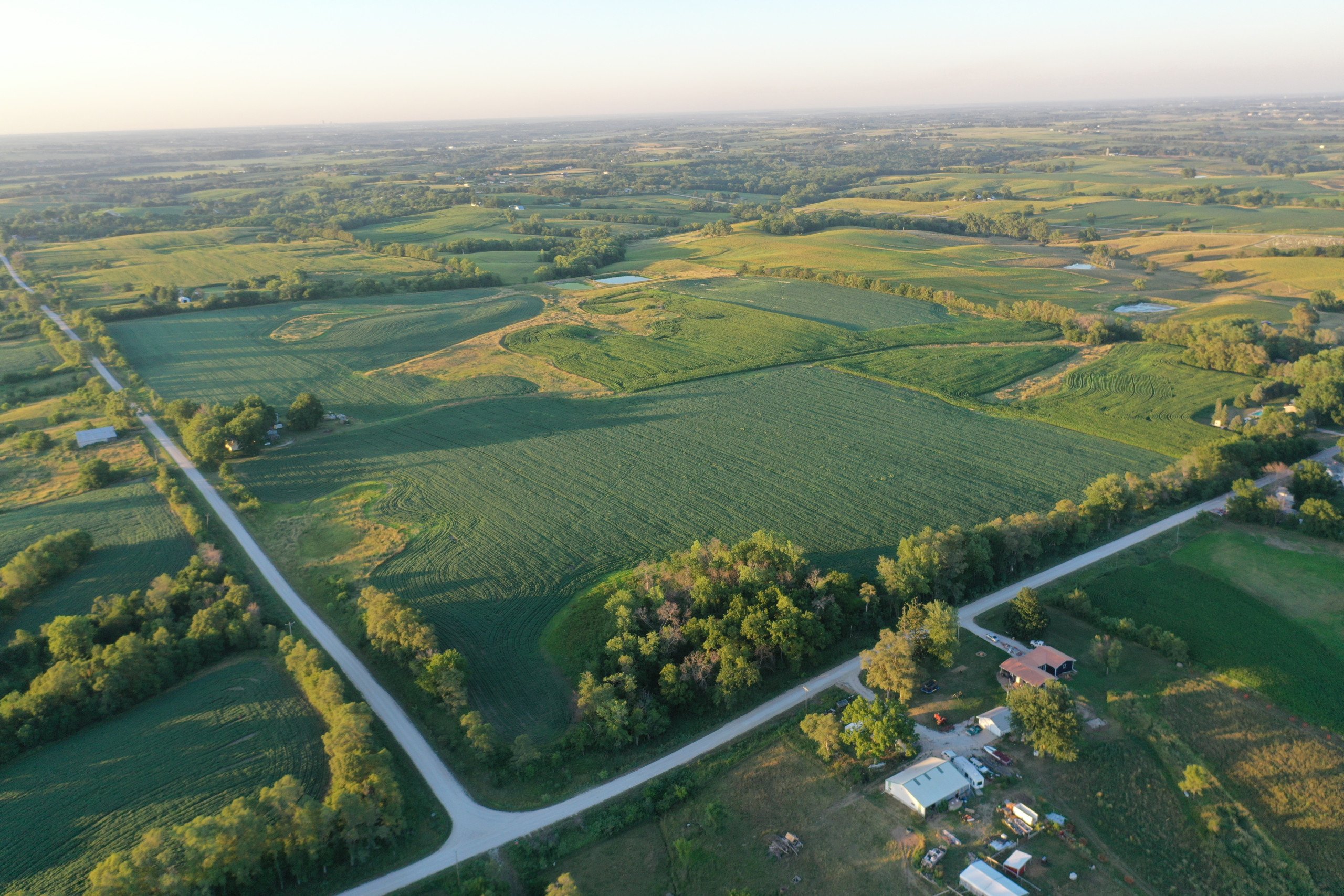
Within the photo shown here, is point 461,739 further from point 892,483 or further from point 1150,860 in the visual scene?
point 892,483

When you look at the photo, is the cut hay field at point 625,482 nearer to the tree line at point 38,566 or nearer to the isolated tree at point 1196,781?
the tree line at point 38,566

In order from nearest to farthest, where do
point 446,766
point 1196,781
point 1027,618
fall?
point 1196,781 → point 446,766 → point 1027,618

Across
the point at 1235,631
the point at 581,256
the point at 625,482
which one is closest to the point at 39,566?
the point at 625,482

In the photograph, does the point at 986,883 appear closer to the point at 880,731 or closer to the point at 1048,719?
the point at 880,731

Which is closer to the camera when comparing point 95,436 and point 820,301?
point 95,436

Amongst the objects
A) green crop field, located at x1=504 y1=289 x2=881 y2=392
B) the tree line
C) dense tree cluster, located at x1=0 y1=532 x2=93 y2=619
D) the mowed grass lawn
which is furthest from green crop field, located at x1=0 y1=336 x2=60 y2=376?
the mowed grass lawn

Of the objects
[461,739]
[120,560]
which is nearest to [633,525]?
[461,739]

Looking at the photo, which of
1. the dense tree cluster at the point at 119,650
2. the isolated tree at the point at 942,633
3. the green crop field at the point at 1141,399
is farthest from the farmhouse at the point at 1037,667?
the dense tree cluster at the point at 119,650
